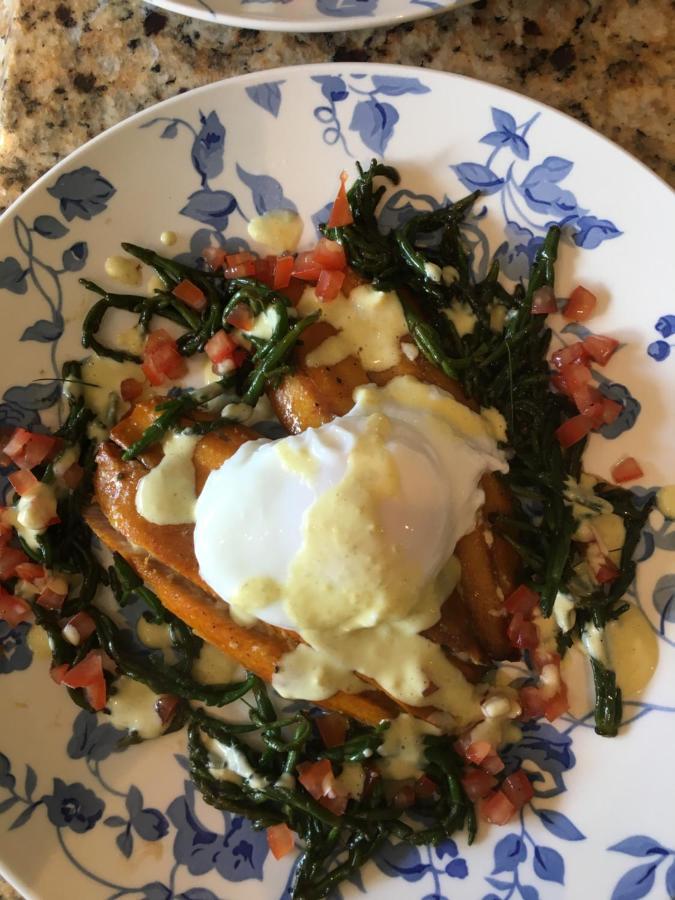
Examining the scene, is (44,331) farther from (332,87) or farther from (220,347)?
(332,87)

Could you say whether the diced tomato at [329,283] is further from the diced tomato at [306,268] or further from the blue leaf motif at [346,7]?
the blue leaf motif at [346,7]

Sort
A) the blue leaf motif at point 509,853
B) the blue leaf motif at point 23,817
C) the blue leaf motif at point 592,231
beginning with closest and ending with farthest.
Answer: the blue leaf motif at point 592,231, the blue leaf motif at point 509,853, the blue leaf motif at point 23,817

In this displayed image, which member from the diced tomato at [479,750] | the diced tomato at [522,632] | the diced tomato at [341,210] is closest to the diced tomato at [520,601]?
the diced tomato at [522,632]

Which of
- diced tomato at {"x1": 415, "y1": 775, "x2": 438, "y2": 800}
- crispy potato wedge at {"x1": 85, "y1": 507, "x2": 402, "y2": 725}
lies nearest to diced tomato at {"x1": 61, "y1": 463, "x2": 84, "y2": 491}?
crispy potato wedge at {"x1": 85, "y1": 507, "x2": 402, "y2": 725}

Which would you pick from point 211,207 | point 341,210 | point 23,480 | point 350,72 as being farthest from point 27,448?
point 350,72

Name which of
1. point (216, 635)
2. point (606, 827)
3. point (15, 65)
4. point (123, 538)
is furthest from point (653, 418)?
point (15, 65)
